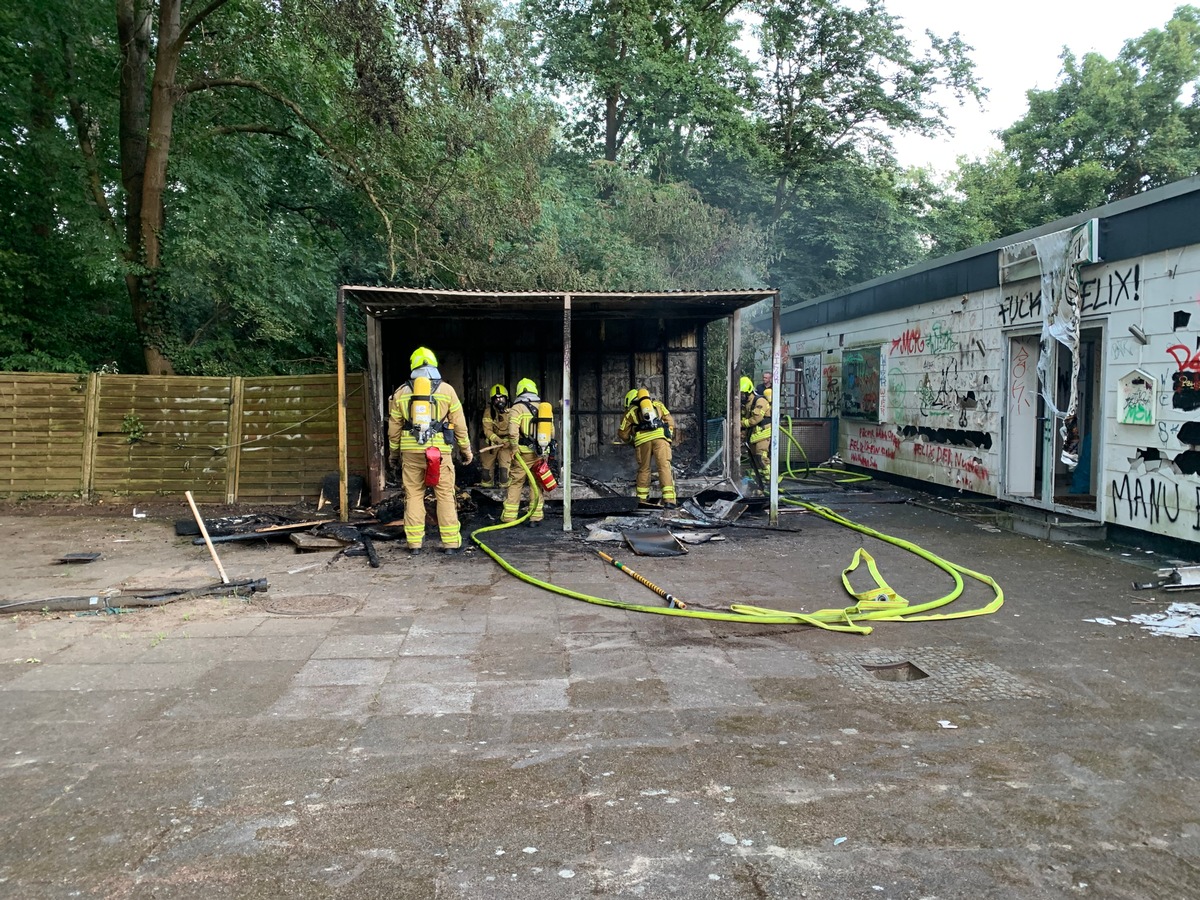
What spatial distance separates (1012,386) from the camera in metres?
10.3

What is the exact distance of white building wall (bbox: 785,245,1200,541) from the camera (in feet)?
24.7

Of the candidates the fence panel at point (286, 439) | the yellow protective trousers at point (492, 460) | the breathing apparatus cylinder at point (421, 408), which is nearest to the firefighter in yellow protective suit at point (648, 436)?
the yellow protective trousers at point (492, 460)

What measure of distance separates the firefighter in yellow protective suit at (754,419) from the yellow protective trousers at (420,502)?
16.7 feet

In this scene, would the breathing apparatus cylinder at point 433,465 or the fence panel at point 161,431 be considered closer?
the breathing apparatus cylinder at point 433,465

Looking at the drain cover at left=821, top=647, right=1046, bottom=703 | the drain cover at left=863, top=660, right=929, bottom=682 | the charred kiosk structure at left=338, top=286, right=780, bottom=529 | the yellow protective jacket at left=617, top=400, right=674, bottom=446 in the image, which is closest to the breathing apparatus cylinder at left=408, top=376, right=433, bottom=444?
the yellow protective jacket at left=617, top=400, right=674, bottom=446

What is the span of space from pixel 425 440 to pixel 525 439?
5.29 feet

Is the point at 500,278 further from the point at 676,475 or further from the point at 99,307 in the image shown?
the point at 99,307

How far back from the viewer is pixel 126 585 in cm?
690

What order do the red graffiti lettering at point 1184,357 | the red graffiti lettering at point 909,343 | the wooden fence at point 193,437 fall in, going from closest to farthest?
the red graffiti lettering at point 1184,357
the wooden fence at point 193,437
the red graffiti lettering at point 909,343

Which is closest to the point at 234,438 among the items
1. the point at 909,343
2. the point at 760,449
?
the point at 760,449

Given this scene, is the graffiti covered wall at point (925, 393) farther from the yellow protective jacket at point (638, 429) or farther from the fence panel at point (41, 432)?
the fence panel at point (41, 432)

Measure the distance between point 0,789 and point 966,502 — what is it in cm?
1129

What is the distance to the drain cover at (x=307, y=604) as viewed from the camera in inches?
239

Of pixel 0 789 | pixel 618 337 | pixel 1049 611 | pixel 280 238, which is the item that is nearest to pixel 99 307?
pixel 280 238
